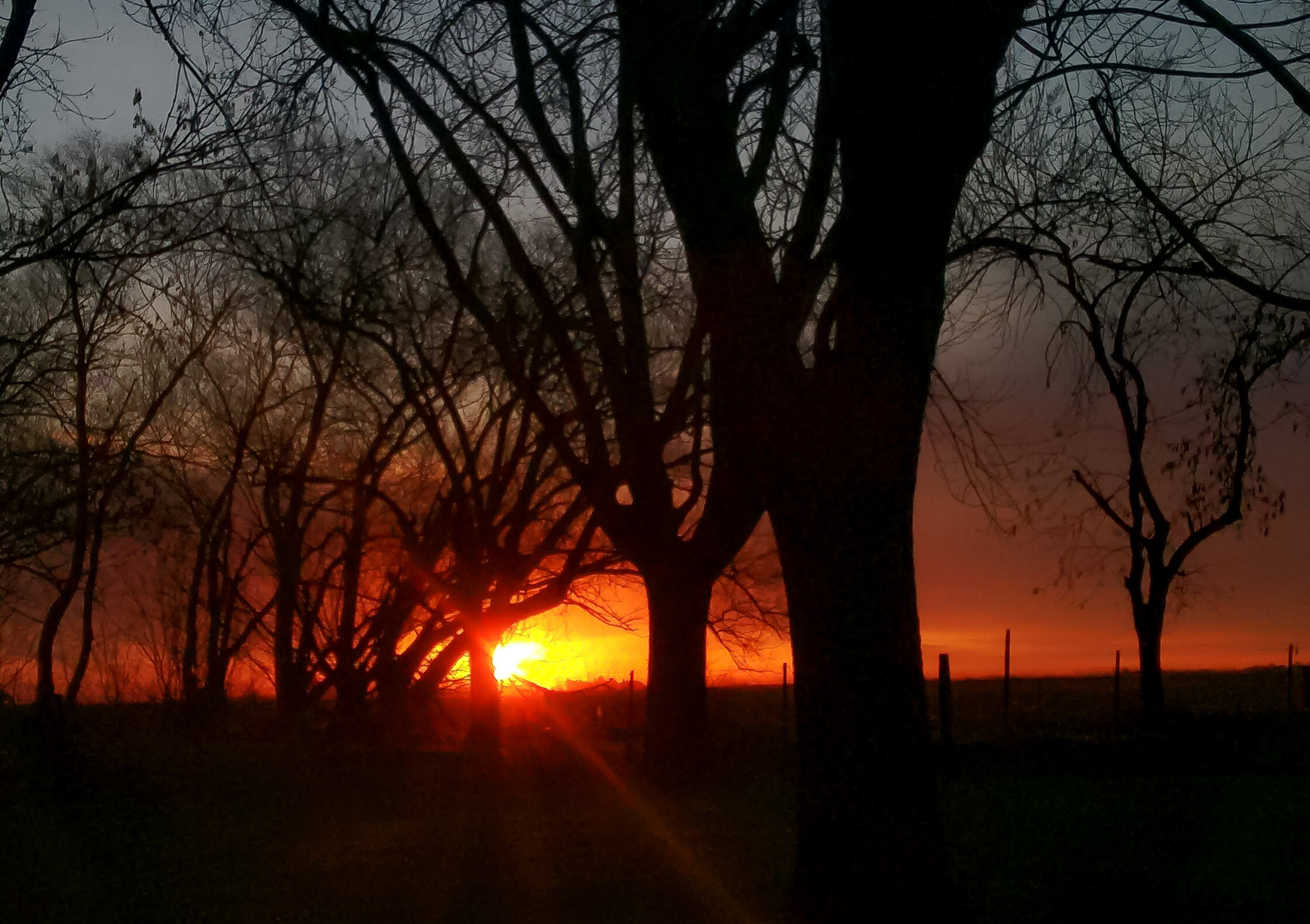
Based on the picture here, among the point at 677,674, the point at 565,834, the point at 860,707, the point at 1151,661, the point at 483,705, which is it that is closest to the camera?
the point at 860,707

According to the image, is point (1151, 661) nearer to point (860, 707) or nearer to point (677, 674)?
point (677, 674)

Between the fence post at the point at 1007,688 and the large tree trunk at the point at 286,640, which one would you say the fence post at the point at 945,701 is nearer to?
the fence post at the point at 1007,688

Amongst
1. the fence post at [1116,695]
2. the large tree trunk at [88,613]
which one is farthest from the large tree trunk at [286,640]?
the fence post at [1116,695]

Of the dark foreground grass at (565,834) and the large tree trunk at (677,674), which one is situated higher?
the large tree trunk at (677,674)

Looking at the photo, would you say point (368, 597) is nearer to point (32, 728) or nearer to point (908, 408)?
point (32, 728)

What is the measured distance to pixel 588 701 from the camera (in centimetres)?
2197

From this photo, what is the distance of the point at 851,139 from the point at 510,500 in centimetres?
1660

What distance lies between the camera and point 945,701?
17.5 m

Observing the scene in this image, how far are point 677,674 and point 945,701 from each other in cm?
558

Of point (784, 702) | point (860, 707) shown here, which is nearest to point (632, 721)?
point (784, 702)

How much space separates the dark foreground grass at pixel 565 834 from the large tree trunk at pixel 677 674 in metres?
0.47

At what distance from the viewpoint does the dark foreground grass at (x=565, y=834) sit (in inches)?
301

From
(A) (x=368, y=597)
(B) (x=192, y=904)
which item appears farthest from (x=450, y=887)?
(A) (x=368, y=597)

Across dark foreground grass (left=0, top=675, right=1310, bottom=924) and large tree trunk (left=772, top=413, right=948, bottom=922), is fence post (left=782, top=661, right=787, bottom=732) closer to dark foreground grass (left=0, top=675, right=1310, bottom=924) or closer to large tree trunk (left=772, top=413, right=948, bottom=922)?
dark foreground grass (left=0, top=675, right=1310, bottom=924)
